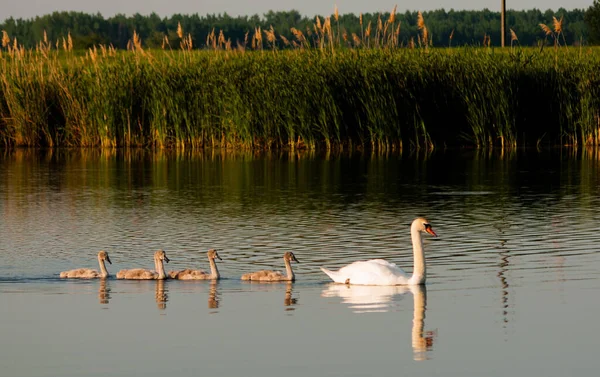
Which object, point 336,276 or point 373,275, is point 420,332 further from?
point 336,276

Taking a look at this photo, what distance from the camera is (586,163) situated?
25703 millimetres

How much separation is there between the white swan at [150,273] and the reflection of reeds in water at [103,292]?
22 cm

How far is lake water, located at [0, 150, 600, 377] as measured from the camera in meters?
8.93

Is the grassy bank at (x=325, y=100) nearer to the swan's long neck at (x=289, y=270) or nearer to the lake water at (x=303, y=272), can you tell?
the lake water at (x=303, y=272)

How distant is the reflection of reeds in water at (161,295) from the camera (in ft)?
36.4

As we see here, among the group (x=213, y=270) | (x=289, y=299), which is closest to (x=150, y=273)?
(x=213, y=270)

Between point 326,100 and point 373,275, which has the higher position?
point 326,100

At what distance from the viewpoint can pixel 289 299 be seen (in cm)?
1134

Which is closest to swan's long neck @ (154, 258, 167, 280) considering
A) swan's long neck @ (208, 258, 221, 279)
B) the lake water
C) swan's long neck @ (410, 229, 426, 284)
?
the lake water

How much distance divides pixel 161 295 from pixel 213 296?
488mm

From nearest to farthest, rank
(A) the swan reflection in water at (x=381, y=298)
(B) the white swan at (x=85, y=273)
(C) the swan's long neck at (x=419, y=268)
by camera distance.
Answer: (A) the swan reflection in water at (x=381, y=298) → (C) the swan's long neck at (x=419, y=268) → (B) the white swan at (x=85, y=273)

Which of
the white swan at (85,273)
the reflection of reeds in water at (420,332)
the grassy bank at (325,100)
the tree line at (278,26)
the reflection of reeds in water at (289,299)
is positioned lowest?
the reflection of reeds in water at (420,332)

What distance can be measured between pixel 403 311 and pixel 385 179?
12.3 meters

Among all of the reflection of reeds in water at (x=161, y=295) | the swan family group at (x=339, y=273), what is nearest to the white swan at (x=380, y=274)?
the swan family group at (x=339, y=273)
